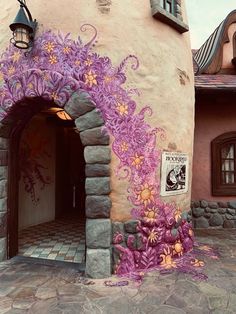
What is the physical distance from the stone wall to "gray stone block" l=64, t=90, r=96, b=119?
4.02 meters

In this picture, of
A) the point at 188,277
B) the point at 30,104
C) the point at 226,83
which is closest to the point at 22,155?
the point at 30,104

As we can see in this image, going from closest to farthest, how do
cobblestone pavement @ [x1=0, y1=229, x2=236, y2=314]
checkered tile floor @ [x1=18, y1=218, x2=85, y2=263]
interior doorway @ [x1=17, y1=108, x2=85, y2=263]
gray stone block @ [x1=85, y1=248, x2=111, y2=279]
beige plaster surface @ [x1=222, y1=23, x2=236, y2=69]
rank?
cobblestone pavement @ [x1=0, y1=229, x2=236, y2=314] → gray stone block @ [x1=85, y1=248, x2=111, y2=279] → checkered tile floor @ [x1=18, y1=218, x2=85, y2=263] → interior doorway @ [x1=17, y1=108, x2=85, y2=263] → beige plaster surface @ [x1=222, y1=23, x2=236, y2=69]

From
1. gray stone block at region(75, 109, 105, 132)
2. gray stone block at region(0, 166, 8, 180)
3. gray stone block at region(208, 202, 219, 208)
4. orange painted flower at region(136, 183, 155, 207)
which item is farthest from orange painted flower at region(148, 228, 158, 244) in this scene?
gray stone block at region(208, 202, 219, 208)

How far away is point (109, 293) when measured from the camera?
120 inches

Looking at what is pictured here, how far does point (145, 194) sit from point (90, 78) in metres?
1.87

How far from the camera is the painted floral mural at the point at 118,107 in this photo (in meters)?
3.64

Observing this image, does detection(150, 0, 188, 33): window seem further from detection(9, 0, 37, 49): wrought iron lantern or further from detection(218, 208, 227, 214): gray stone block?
detection(218, 208, 227, 214): gray stone block

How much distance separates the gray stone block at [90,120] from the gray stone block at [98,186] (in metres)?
0.73

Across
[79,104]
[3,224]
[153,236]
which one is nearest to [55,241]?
[3,224]

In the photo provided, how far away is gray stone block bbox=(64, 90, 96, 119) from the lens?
3.58 metres

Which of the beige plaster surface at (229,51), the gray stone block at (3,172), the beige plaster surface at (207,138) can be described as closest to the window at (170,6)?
the beige plaster surface at (207,138)

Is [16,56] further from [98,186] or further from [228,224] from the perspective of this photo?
[228,224]

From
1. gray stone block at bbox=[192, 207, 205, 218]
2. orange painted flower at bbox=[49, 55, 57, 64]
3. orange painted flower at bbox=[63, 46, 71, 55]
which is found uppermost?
orange painted flower at bbox=[63, 46, 71, 55]

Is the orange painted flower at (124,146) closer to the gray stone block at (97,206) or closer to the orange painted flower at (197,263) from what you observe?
the gray stone block at (97,206)
